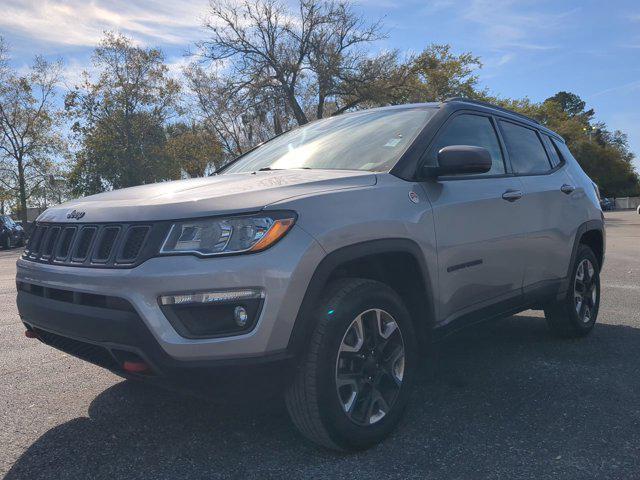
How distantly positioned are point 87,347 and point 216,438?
32.4 inches

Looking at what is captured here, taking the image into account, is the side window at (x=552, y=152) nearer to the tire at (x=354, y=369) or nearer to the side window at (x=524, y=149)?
the side window at (x=524, y=149)

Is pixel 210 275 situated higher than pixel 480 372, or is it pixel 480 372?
pixel 210 275

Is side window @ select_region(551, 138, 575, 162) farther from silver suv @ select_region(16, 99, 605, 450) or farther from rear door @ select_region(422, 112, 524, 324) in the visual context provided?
silver suv @ select_region(16, 99, 605, 450)

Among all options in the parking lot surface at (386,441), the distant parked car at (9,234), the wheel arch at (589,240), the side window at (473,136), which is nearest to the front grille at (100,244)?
the parking lot surface at (386,441)

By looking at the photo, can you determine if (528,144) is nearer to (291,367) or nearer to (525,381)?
(525,381)

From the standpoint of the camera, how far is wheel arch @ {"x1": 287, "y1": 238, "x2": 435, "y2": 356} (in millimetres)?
2539

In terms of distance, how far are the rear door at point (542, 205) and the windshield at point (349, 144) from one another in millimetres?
1040

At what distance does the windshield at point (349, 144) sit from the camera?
3439 millimetres

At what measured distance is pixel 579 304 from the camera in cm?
498

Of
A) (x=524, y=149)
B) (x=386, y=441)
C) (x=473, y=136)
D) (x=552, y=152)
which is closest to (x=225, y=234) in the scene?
(x=386, y=441)

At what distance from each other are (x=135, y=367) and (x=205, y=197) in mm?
806

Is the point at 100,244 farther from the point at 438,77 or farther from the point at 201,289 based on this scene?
the point at 438,77

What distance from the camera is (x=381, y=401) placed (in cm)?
293

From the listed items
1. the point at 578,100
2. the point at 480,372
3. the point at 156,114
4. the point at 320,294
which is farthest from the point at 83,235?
the point at 578,100
